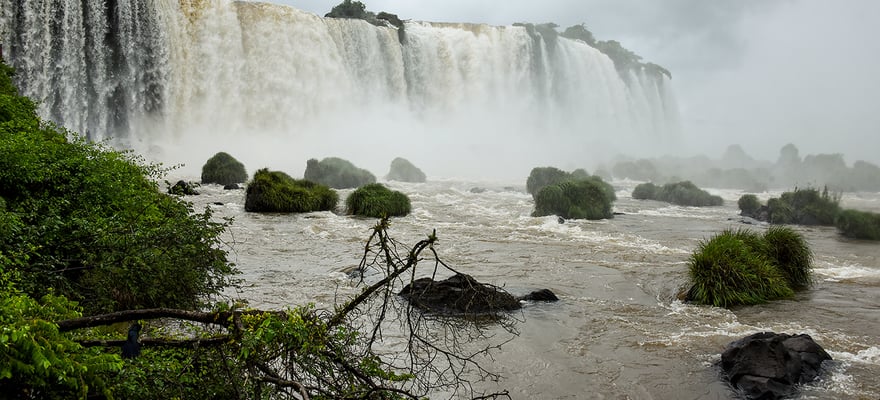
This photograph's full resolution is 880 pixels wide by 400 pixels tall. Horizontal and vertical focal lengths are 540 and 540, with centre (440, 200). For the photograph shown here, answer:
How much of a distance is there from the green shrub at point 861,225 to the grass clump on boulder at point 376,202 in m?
17.9

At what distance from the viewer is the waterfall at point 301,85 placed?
110 feet

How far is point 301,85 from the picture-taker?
1871 inches

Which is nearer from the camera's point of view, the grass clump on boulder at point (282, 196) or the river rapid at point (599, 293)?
the river rapid at point (599, 293)

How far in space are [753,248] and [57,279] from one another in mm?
12829

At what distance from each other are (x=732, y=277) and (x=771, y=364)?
434 centimetres

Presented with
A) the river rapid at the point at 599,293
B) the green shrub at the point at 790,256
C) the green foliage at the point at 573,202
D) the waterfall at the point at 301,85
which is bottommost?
the river rapid at the point at 599,293

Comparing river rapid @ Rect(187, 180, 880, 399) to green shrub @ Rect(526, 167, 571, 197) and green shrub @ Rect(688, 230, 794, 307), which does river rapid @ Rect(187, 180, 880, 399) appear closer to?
green shrub @ Rect(688, 230, 794, 307)

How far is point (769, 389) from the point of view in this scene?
6.47 metres

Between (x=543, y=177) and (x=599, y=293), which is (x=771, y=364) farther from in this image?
(x=543, y=177)

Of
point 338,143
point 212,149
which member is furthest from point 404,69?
point 212,149

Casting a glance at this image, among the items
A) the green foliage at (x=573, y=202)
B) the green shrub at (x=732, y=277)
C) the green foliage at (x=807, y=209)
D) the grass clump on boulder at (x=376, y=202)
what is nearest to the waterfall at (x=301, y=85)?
the grass clump on boulder at (x=376, y=202)

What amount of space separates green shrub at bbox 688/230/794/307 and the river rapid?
34cm

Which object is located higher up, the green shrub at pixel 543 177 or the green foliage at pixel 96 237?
the green shrub at pixel 543 177

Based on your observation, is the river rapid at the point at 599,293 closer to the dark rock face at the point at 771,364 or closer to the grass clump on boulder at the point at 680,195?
the dark rock face at the point at 771,364
